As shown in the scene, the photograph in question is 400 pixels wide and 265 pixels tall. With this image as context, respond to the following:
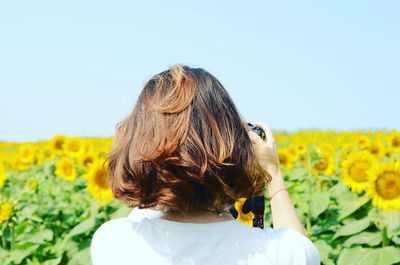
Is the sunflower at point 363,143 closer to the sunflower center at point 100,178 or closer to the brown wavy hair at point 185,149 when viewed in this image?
the sunflower center at point 100,178

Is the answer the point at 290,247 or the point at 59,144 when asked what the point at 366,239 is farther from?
the point at 59,144

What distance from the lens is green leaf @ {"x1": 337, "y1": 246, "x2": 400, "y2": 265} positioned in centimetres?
260

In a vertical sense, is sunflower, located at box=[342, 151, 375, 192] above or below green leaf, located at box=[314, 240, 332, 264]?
above

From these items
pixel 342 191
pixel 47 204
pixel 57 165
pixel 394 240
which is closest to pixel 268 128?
pixel 394 240

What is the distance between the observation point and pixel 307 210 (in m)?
3.30

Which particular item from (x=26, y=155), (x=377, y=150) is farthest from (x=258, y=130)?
(x=26, y=155)

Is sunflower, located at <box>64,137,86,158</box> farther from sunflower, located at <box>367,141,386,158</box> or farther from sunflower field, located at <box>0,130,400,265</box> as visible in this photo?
sunflower, located at <box>367,141,386,158</box>

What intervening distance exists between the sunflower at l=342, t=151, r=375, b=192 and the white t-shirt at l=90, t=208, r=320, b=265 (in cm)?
220

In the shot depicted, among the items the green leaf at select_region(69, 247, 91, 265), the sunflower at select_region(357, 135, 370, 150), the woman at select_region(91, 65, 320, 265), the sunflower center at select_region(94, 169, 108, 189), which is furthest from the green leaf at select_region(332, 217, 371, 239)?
the sunflower at select_region(357, 135, 370, 150)

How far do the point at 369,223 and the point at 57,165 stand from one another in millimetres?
2562

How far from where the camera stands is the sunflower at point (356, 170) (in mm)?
3433

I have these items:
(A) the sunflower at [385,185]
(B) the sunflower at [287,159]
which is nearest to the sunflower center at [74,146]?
(B) the sunflower at [287,159]

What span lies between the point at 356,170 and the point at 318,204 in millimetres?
334

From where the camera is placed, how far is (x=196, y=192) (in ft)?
4.28
